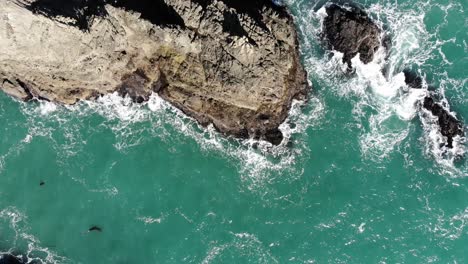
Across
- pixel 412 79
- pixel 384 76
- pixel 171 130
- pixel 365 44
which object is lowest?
pixel 171 130

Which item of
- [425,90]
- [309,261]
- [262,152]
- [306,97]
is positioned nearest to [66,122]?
[262,152]

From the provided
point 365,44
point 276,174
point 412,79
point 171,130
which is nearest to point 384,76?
point 412,79

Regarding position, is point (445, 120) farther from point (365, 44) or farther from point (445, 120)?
point (365, 44)

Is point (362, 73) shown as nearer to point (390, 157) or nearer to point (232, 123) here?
point (390, 157)

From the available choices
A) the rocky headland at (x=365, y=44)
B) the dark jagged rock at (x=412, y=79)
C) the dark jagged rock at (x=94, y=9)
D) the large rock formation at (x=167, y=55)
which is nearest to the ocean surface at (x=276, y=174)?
the dark jagged rock at (x=412, y=79)

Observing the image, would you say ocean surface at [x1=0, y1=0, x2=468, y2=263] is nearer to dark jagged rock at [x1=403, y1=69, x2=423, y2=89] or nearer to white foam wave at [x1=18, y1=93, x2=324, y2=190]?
white foam wave at [x1=18, y1=93, x2=324, y2=190]
